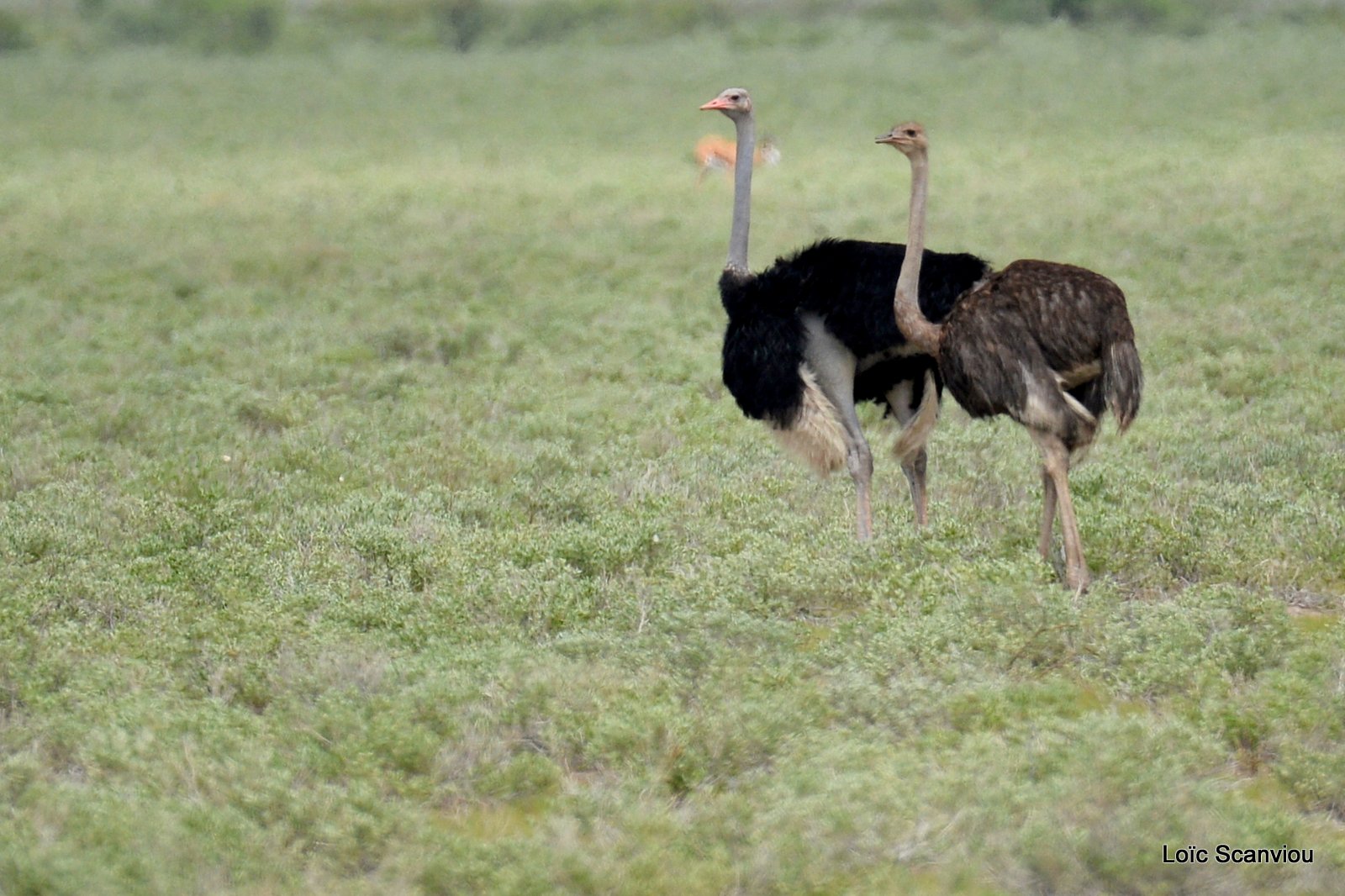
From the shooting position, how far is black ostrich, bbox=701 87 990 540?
668 centimetres

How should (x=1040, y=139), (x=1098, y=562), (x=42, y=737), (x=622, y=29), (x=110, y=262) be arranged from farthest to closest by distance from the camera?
1. (x=622, y=29)
2. (x=1040, y=139)
3. (x=110, y=262)
4. (x=1098, y=562)
5. (x=42, y=737)

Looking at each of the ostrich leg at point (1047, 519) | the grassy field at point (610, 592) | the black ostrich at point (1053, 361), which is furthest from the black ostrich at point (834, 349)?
the ostrich leg at point (1047, 519)

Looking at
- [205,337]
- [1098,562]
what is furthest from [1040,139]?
[1098,562]

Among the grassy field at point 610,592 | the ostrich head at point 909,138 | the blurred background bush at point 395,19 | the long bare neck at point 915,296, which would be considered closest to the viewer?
the grassy field at point 610,592

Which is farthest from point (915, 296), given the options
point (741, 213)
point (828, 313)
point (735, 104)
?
point (735, 104)

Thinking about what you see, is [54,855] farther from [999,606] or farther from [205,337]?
[205,337]

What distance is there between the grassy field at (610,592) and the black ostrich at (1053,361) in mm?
469

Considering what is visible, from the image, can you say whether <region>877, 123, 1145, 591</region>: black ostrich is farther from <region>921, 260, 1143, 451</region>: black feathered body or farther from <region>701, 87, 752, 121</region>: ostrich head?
<region>701, 87, 752, 121</region>: ostrich head

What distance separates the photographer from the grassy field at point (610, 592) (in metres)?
4.09

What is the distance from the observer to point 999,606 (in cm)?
559

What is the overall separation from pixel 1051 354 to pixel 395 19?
123ft

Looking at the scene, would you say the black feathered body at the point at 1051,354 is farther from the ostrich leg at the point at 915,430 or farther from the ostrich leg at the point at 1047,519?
the ostrich leg at the point at 915,430

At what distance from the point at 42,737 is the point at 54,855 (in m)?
0.94

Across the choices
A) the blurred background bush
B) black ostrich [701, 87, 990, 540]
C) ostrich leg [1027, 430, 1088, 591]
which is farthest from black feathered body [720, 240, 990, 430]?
the blurred background bush
